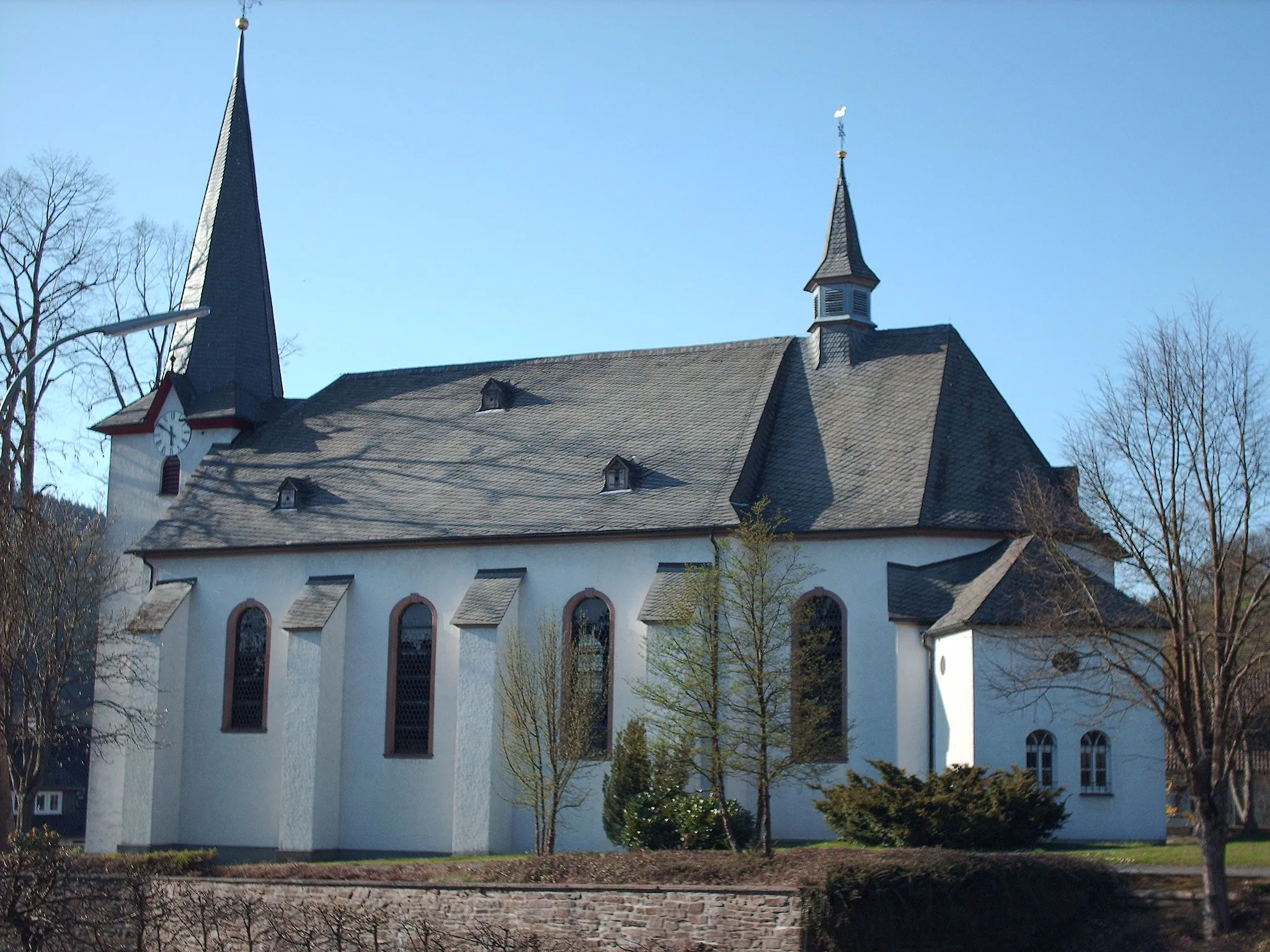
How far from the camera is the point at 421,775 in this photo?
97.6ft

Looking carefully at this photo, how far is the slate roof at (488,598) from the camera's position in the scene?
2869cm

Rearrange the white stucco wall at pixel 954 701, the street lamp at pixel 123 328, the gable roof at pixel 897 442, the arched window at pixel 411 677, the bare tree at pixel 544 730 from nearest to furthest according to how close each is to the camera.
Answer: the street lamp at pixel 123 328 → the white stucco wall at pixel 954 701 → the bare tree at pixel 544 730 → the gable roof at pixel 897 442 → the arched window at pixel 411 677

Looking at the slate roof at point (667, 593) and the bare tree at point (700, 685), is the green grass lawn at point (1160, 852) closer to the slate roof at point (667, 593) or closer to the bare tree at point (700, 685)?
the bare tree at point (700, 685)

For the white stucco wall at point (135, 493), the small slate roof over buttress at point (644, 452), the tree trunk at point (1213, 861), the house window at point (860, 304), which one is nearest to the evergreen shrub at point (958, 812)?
the tree trunk at point (1213, 861)

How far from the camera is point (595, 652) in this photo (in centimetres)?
2902

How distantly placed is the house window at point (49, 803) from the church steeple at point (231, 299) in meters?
19.0

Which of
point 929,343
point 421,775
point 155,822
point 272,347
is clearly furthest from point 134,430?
point 929,343

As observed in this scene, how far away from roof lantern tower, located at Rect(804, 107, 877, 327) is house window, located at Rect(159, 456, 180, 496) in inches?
638

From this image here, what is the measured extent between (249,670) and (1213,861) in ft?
70.0

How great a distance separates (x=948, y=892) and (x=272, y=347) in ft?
84.9

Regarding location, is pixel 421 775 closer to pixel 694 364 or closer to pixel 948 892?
pixel 694 364

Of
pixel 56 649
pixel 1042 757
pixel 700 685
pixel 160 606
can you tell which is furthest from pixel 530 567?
pixel 56 649

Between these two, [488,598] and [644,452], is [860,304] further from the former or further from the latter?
[488,598]

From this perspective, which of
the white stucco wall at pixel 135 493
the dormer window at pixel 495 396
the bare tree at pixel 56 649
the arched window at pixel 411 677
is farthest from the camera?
the white stucco wall at pixel 135 493
